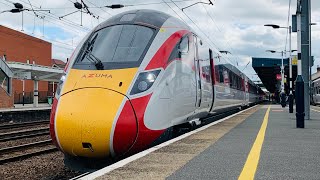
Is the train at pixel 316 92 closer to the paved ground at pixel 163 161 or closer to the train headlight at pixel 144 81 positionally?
the paved ground at pixel 163 161

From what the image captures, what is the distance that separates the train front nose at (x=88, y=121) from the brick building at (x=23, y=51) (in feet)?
163

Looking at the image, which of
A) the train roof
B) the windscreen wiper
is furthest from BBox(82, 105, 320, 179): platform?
the train roof

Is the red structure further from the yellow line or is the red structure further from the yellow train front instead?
the yellow line

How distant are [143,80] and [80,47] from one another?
78.4 inches

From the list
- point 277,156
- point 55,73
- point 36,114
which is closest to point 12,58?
point 55,73

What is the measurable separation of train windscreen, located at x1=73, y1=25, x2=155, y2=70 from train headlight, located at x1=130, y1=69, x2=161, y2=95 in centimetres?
28

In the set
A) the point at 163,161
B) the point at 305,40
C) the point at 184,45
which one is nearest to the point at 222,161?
the point at 163,161

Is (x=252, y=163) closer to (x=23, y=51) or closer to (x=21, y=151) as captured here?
(x=21, y=151)

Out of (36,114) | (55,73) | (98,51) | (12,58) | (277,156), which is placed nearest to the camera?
(277,156)

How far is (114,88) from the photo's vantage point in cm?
717

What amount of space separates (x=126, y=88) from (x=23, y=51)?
2358 inches

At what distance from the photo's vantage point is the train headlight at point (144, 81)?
7.36 meters

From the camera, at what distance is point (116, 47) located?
8328 mm

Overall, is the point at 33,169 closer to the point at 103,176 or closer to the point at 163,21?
the point at 163,21
